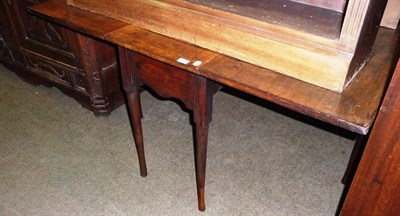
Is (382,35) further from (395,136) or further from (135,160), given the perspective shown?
(135,160)

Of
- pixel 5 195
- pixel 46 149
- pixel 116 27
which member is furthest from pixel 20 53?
pixel 116 27

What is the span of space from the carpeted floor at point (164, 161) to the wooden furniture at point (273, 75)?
0.65 metres

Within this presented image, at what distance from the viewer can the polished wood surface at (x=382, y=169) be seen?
0.76 meters

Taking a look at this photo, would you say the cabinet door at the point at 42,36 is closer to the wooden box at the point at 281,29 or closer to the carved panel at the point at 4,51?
the carved panel at the point at 4,51

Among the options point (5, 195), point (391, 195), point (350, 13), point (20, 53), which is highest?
point (350, 13)

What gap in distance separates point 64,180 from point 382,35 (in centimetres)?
143

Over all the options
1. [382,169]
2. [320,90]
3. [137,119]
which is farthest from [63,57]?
[382,169]

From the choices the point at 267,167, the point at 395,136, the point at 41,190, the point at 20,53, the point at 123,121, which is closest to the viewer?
the point at 395,136

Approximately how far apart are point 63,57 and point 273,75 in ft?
4.45

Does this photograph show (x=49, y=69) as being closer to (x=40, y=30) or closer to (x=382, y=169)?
(x=40, y=30)

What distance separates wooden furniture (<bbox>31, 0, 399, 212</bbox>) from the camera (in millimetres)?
844

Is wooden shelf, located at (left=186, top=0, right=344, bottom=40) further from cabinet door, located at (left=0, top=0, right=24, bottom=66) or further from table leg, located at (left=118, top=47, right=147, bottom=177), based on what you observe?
cabinet door, located at (left=0, top=0, right=24, bottom=66)

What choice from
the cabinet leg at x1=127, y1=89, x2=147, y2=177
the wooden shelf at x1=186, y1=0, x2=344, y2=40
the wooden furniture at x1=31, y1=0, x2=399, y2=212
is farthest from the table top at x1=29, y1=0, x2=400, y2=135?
the cabinet leg at x1=127, y1=89, x2=147, y2=177

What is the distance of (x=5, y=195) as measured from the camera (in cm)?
159
